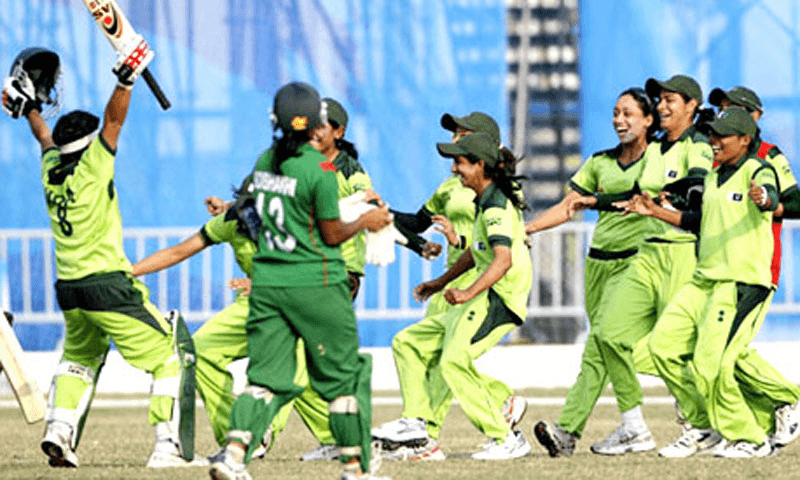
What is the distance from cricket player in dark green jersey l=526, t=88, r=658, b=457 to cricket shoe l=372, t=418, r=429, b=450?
700 mm

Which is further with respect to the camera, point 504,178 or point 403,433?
point 403,433

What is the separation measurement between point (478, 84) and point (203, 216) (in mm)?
2741

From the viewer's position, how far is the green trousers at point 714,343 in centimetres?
1085

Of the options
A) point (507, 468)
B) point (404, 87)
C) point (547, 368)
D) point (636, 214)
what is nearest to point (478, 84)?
point (404, 87)

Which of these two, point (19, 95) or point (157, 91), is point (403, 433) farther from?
point (19, 95)

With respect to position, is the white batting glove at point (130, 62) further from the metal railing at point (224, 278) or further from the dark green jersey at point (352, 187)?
the metal railing at point (224, 278)

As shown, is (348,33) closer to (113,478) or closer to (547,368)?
(547,368)

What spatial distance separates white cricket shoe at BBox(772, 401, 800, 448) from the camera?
1119 cm

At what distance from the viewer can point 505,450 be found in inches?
440

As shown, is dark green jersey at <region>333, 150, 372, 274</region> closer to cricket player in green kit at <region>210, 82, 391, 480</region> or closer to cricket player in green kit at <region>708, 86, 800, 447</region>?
cricket player in green kit at <region>708, 86, 800, 447</region>

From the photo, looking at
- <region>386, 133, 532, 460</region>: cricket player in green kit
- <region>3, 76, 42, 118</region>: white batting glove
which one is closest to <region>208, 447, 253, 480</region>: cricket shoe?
<region>386, 133, 532, 460</region>: cricket player in green kit

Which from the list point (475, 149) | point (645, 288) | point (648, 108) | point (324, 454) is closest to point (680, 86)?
point (648, 108)

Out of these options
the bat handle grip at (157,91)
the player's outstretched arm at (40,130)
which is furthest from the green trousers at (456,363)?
the player's outstretched arm at (40,130)

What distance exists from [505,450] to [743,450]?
4.06 feet
